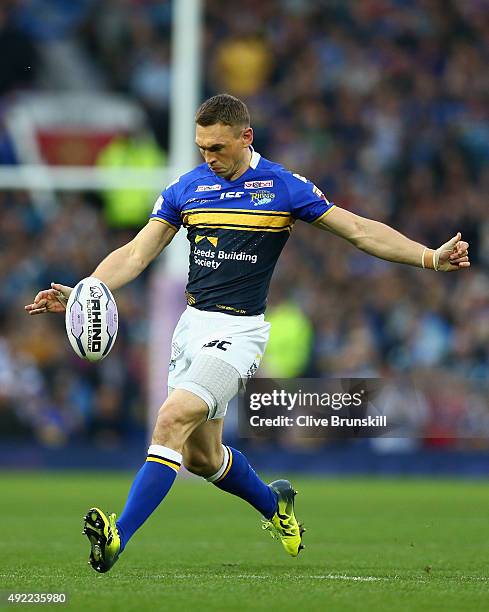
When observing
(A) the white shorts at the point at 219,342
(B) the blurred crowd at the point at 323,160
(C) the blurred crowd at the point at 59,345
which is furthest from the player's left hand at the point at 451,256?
(C) the blurred crowd at the point at 59,345

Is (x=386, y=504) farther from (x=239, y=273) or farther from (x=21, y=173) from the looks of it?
(x=21, y=173)

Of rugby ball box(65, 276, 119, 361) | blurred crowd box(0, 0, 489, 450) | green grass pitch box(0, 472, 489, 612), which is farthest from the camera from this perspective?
blurred crowd box(0, 0, 489, 450)

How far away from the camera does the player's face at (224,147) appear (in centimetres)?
677

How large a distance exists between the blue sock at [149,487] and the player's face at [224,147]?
4.63 ft

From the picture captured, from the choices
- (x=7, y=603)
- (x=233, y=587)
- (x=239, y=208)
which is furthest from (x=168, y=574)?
(x=239, y=208)

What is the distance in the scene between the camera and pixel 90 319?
21.8 feet

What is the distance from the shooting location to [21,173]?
1648 centimetres

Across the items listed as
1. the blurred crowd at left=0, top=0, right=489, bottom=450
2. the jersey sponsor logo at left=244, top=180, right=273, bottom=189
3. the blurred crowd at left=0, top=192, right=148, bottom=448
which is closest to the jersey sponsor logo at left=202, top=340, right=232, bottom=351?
the jersey sponsor logo at left=244, top=180, right=273, bottom=189

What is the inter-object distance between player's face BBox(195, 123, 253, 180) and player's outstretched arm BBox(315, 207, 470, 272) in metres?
0.49

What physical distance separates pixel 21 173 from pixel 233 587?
11087 millimetres

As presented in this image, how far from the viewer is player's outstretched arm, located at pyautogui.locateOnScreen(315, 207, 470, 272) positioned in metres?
6.75

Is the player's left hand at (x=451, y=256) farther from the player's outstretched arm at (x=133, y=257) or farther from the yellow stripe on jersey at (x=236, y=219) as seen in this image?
the player's outstretched arm at (x=133, y=257)

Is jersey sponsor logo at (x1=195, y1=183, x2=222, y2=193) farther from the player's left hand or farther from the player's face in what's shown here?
the player's left hand

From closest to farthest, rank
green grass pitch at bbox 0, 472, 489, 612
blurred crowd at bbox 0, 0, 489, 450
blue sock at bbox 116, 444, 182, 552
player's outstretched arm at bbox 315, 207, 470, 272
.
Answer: green grass pitch at bbox 0, 472, 489, 612 → blue sock at bbox 116, 444, 182, 552 → player's outstretched arm at bbox 315, 207, 470, 272 → blurred crowd at bbox 0, 0, 489, 450
